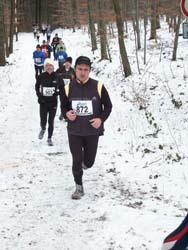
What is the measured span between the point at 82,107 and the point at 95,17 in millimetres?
23684

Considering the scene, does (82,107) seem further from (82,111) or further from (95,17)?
(95,17)

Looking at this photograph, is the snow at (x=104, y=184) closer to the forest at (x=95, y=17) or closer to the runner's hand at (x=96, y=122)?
the runner's hand at (x=96, y=122)

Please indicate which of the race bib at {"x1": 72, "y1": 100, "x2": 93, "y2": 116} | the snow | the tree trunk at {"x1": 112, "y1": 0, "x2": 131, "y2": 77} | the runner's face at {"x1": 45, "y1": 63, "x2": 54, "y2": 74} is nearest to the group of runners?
the race bib at {"x1": 72, "y1": 100, "x2": 93, "y2": 116}

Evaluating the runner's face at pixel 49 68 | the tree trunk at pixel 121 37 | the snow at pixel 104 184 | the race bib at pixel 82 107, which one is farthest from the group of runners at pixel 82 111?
the tree trunk at pixel 121 37

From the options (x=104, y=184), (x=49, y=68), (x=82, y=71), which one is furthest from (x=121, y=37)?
(x=82, y=71)

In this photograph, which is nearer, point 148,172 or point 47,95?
point 148,172

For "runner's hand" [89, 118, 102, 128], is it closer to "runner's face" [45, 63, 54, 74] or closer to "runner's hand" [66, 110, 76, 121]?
"runner's hand" [66, 110, 76, 121]

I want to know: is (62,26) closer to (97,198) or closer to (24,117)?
(24,117)

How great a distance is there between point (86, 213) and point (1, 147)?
476cm

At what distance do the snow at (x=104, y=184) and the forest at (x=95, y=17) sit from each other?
18.7 feet

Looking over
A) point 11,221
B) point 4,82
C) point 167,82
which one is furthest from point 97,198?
point 4,82

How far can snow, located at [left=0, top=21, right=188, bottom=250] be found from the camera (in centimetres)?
535

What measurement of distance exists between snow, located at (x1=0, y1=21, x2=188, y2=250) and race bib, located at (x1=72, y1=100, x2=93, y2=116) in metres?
1.36

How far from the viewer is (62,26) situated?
70000 mm
